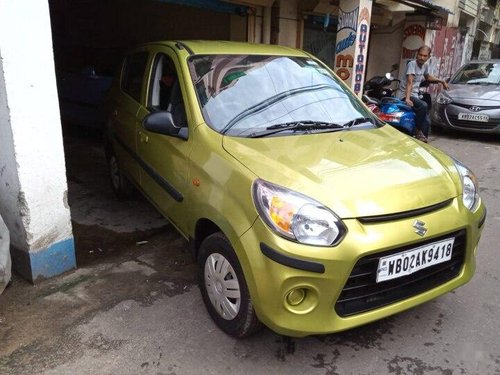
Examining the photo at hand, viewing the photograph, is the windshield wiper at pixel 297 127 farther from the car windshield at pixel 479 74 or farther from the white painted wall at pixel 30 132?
the car windshield at pixel 479 74

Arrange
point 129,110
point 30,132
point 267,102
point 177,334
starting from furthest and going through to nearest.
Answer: point 129,110
point 267,102
point 30,132
point 177,334

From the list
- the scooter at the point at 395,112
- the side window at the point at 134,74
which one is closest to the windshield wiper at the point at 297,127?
the side window at the point at 134,74

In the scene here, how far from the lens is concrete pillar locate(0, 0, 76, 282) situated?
254cm

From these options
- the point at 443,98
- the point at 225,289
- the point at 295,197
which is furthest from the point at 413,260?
the point at 443,98

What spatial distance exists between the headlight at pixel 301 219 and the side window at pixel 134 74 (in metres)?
2.14

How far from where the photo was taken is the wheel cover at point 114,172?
4562 millimetres

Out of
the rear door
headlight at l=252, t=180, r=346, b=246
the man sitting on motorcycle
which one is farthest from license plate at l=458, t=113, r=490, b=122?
headlight at l=252, t=180, r=346, b=246

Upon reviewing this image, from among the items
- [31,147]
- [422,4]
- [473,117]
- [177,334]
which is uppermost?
[422,4]

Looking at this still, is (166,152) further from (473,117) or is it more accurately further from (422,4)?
(422,4)

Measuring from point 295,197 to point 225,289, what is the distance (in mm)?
696

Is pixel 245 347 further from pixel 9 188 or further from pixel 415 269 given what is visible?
pixel 9 188

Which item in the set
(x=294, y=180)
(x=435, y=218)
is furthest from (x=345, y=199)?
(x=435, y=218)

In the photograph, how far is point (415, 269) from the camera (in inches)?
86.8

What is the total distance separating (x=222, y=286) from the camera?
7.91 feet
